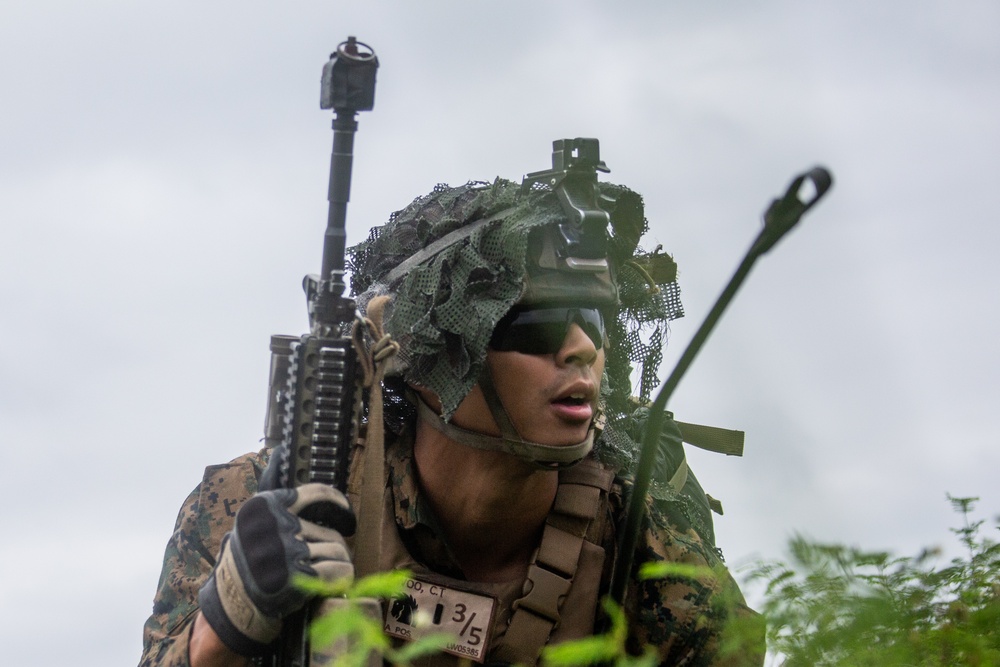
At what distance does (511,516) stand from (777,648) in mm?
2252

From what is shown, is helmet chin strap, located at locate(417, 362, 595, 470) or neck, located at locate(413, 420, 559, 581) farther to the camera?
neck, located at locate(413, 420, 559, 581)

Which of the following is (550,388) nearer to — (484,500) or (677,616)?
(484,500)

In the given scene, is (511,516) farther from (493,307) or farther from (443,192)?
(443,192)

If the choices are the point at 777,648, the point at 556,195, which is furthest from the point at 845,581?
the point at 556,195

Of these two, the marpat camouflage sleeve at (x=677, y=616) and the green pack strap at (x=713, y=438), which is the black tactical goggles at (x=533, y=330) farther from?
the green pack strap at (x=713, y=438)

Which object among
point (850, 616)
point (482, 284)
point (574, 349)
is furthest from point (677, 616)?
point (850, 616)

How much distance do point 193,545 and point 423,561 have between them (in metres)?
0.81

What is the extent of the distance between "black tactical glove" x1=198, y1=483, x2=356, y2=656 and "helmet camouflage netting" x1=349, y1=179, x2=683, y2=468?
2.56 feet

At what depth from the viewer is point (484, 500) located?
4.27 metres

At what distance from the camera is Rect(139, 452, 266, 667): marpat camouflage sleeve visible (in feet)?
13.5

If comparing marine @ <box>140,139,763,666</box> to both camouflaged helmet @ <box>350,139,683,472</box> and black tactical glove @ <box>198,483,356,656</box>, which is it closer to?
camouflaged helmet @ <box>350,139,683,472</box>

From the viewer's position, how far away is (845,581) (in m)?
2.00

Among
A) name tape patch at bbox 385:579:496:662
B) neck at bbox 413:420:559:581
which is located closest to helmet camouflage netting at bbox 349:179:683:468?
neck at bbox 413:420:559:581

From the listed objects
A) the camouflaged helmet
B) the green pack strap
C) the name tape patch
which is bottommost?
the name tape patch
